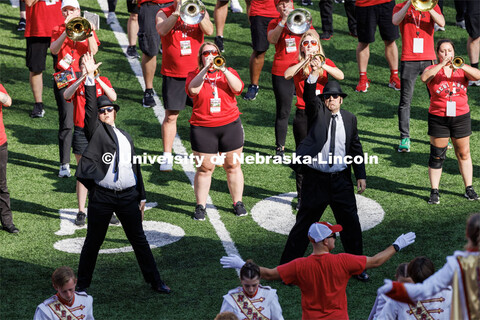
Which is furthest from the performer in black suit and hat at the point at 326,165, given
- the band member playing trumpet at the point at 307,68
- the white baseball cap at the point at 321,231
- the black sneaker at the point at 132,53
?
the black sneaker at the point at 132,53

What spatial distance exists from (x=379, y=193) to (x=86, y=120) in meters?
3.94

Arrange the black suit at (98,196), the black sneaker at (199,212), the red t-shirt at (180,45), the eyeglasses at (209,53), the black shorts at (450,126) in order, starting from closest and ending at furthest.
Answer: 1. the black suit at (98,196)
2. the eyeglasses at (209,53)
3. the black shorts at (450,126)
4. the black sneaker at (199,212)
5. the red t-shirt at (180,45)

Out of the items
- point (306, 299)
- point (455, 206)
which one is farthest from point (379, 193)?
point (306, 299)

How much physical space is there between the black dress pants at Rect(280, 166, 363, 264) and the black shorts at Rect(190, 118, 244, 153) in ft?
4.93

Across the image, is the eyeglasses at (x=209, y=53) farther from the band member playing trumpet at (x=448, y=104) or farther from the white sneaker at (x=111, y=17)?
the white sneaker at (x=111, y=17)

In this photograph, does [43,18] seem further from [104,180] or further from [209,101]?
[104,180]

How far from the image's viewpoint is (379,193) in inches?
416

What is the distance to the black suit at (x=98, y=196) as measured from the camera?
26.5ft

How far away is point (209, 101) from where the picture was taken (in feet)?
31.4

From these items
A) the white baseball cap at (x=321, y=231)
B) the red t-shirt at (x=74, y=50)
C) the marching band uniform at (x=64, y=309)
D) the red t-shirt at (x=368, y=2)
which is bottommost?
the marching band uniform at (x=64, y=309)

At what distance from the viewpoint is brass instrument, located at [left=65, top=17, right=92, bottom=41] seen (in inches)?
385

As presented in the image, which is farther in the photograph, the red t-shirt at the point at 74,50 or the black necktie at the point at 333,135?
the red t-shirt at the point at 74,50

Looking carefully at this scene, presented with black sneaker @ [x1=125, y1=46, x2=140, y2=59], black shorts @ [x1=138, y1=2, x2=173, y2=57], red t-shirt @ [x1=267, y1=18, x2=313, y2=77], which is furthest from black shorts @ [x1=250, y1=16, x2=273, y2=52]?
black sneaker @ [x1=125, y1=46, x2=140, y2=59]

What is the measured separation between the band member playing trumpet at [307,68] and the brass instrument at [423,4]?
245cm
